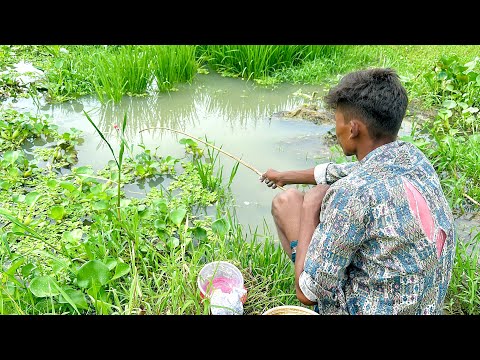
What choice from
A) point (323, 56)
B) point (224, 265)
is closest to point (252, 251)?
point (224, 265)

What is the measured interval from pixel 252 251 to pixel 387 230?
108cm

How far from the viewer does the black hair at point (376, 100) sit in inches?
68.1

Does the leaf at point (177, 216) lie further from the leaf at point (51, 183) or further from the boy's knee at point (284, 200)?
the leaf at point (51, 183)

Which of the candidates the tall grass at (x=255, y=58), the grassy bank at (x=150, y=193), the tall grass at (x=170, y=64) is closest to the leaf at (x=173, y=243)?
the grassy bank at (x=150, y=193)

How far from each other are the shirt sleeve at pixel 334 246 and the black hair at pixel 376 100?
292 mm

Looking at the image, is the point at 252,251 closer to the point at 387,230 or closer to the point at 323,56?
the point at 387,230

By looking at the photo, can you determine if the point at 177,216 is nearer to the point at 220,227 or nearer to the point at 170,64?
the point at 220,227

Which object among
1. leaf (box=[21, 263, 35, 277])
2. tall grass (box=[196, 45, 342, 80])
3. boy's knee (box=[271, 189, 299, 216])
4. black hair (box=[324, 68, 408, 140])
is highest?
black hair (box=[324, 68, 408, 140])

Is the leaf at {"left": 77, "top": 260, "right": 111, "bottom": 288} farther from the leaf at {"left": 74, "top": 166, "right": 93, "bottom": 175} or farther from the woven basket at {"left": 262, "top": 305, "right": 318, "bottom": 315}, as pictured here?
the leaf at {"left": 74, "top": 166, "right": 93, "bottom": 175}

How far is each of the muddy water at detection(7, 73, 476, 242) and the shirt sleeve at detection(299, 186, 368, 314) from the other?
1.18 m

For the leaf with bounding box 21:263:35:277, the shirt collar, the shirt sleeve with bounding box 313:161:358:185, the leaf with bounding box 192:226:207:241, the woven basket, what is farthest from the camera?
the leaf with bounding box 192:226:207:241

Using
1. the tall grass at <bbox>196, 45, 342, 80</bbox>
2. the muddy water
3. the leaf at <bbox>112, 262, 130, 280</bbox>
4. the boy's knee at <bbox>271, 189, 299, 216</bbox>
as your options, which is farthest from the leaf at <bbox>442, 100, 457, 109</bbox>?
the leaf at <bbox>112, 262, 130, 280</bbox>

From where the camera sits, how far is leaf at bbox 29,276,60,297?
2.06 metres

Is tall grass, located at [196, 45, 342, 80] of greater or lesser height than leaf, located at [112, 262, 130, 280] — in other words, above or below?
above
